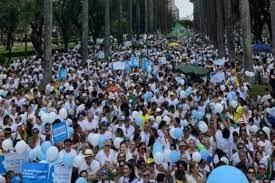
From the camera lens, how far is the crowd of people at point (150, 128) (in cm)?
Answer: 946

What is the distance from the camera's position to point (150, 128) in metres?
12.2

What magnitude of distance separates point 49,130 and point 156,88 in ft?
24.7

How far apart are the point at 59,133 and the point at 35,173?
7.06 ft

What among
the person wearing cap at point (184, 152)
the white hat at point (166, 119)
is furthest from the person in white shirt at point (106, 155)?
the white hat at point (166, 119)

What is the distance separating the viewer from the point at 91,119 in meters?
13.4

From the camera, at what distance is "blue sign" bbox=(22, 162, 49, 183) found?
898cm

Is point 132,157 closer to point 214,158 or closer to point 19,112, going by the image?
point 214,158

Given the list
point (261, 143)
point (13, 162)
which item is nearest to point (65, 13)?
point (261, 143)

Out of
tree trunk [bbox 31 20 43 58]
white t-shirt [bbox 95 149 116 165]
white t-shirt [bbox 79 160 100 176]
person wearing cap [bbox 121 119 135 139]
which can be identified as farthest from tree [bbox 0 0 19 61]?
white t-shirt [bbox 79 160 100 176]

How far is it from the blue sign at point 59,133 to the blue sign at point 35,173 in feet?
6.05

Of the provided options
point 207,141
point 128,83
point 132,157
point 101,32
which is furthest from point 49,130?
point 101,32

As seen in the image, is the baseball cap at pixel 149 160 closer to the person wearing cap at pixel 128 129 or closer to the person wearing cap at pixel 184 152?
the person wearing cap at pixel 184 152

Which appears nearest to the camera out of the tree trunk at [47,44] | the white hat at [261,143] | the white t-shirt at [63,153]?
the white t-shirt at [63,153]

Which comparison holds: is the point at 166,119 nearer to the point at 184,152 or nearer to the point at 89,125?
the point at 89,125
